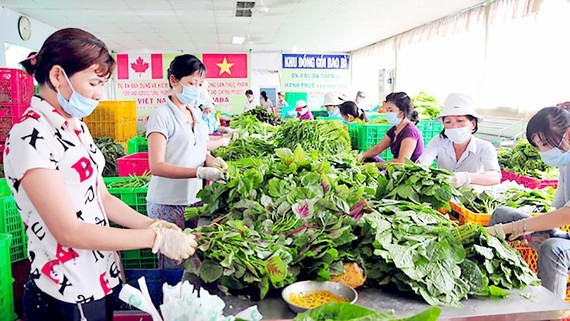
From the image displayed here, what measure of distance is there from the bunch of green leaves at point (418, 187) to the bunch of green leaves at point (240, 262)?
71 centimetres

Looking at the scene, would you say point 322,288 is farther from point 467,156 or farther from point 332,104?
point 332,104

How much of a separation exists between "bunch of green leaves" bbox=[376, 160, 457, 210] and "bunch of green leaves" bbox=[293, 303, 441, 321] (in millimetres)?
1105

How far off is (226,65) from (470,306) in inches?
564

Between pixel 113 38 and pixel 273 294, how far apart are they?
458 inches

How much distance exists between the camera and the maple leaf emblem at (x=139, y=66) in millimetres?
14648

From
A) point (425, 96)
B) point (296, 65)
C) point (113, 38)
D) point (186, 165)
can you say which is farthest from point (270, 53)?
point (186, 165)

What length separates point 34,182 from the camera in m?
1.23

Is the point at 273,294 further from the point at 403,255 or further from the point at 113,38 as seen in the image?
the point at 113,38

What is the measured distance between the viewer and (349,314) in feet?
2.96

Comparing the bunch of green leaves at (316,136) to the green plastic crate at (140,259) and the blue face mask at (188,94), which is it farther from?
the green plastic crate at (140,259)

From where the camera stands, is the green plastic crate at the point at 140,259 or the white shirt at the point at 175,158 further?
the green plastic crate at the point at 140,259

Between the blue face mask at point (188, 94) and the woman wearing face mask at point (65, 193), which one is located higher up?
the blue face mask at point (188, 94)

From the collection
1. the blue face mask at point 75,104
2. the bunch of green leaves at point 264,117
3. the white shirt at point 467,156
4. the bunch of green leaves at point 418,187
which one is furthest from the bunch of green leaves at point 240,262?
the bunch of green leaves at point 264,117

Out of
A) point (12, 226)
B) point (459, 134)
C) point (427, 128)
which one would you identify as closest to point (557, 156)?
point (459, 134)
